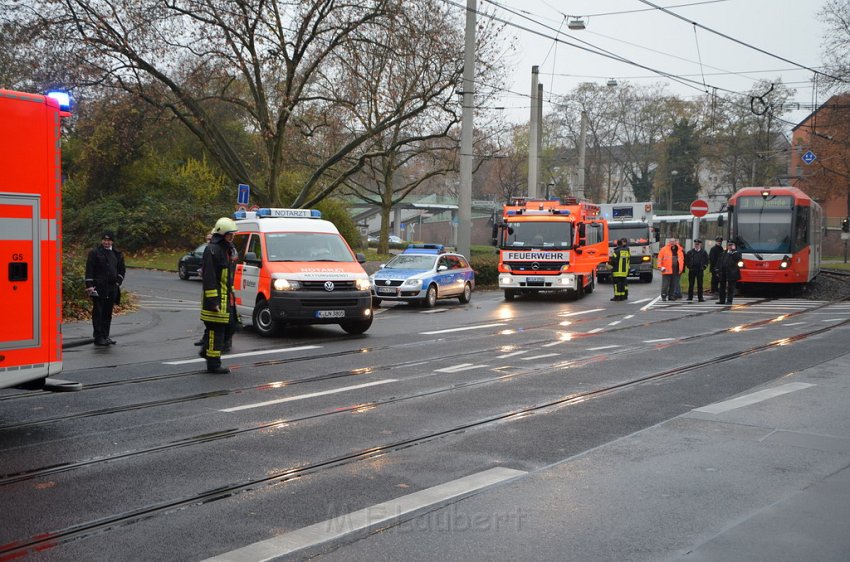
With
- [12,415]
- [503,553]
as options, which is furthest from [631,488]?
[12,415]

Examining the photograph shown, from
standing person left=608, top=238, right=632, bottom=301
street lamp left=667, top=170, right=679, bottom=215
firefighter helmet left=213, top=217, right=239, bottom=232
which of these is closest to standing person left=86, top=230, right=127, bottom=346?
firefighter helmet left=213, top=217, right=239, bottom=232

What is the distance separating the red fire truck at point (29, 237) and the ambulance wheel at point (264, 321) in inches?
292

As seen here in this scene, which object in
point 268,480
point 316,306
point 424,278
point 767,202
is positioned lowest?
point 268,480

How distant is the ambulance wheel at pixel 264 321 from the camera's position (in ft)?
51.0

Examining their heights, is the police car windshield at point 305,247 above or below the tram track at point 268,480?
above

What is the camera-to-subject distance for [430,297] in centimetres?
2383

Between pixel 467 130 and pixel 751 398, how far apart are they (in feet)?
66.1

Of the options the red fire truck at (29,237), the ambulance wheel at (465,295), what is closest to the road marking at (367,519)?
the red fire truck at (29,237)

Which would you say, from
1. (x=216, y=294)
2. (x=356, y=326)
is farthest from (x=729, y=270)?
(x=216, y=294)

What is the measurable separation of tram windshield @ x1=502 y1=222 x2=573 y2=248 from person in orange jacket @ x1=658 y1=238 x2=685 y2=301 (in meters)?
2.74

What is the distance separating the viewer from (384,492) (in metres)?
6.01

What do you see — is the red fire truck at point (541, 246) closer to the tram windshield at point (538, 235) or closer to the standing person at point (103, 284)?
the tram windshield at point (538, 235)

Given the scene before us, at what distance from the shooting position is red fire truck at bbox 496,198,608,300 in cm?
2609

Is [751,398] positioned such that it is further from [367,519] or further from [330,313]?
[330,313]
